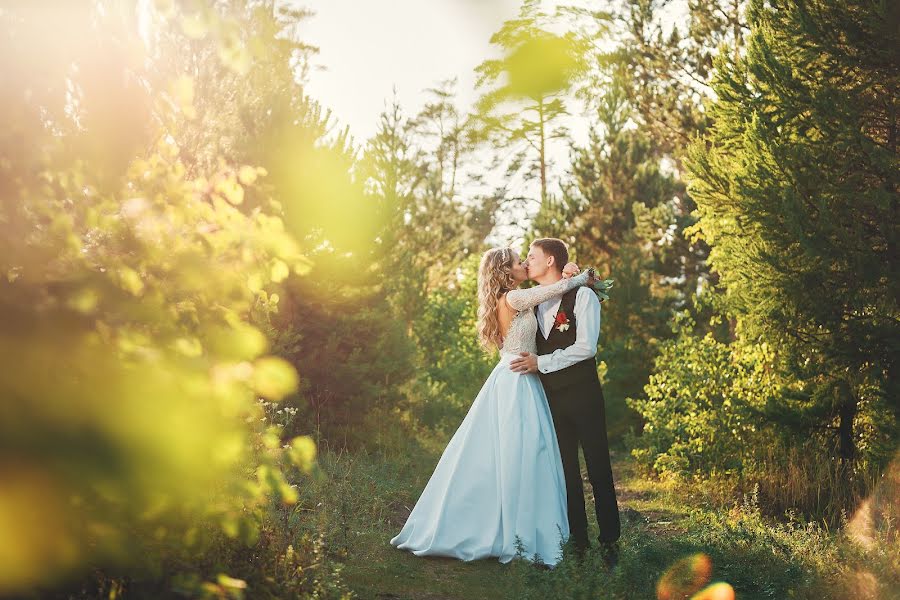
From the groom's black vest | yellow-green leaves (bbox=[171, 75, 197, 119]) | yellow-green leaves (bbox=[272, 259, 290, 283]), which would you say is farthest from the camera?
the groom's black vest

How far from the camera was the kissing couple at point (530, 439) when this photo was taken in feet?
19.7

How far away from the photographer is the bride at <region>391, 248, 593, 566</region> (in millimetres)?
6176

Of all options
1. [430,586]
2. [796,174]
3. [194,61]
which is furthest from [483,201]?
[430,586]

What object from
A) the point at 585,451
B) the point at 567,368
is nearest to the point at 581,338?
the point at 567,368

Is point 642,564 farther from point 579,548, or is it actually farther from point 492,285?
point 492,285

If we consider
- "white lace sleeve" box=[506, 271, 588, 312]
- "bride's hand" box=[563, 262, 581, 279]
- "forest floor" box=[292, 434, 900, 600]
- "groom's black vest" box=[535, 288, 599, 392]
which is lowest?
"forest floor" box=[292, 434, 900, 600]

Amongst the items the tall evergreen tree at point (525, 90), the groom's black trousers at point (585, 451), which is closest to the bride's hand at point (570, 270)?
the groom's black trousers at point (585, 451)

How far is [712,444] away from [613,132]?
10.3m

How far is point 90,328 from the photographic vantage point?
8.76 feet

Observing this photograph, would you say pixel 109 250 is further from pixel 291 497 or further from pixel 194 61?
pixel 194 61

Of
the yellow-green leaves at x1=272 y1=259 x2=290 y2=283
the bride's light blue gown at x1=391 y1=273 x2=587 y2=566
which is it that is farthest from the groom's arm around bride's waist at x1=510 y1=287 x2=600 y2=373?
the yellow-green leaves at x1=272 y1=259 x2=290 y2=283

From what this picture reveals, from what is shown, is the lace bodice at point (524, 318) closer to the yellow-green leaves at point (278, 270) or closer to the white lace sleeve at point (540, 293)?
the white lace sleeve at point (540, 293)

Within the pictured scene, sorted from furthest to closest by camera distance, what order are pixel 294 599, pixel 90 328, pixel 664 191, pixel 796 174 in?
pixel 664 191 < pixel 796 174 < pixel 294 599 < pixel 90 328

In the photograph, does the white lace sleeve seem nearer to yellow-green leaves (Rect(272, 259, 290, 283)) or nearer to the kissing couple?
the kissing couple
